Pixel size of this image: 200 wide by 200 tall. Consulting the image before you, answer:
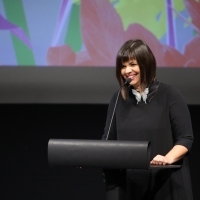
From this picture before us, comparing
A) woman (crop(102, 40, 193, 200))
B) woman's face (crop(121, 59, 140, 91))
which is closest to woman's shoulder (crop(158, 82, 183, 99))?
woman (crop(102, 40, 193, 200))

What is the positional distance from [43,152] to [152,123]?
1940 millimetres

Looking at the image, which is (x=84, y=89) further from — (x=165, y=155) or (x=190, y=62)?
(x=165, y=155)

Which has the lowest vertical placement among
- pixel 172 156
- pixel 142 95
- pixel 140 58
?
pixel 172 156

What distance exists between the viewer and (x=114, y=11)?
3.60 metres

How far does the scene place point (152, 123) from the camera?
6.46ft

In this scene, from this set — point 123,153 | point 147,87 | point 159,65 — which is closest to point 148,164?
point 123,153

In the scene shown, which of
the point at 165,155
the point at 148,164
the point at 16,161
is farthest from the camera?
the point at 16,161

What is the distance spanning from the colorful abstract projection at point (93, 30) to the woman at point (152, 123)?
1.58 m

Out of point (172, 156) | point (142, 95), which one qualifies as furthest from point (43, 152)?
point (172, 156)

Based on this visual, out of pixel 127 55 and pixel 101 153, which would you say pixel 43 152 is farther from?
pixel 101 153

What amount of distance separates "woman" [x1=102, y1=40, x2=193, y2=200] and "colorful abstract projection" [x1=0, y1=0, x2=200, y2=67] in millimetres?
1583

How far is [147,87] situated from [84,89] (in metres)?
1.66

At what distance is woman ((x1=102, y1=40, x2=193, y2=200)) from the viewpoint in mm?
1936

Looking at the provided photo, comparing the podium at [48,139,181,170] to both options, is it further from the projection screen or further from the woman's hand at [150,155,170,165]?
the projection screen
